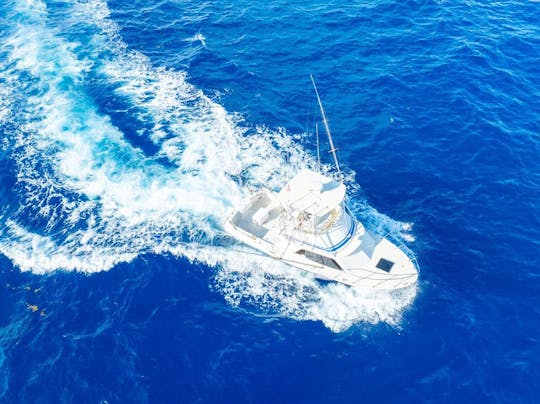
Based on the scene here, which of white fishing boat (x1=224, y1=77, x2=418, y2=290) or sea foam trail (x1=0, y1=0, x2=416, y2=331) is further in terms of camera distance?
sea foam trail (x1=0, y1=0, x2=416, y2=331)

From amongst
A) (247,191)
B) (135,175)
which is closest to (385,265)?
(247,191)

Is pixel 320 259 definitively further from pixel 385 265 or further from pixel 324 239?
pixel 385 265

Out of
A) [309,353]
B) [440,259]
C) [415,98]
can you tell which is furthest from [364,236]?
[415,98]

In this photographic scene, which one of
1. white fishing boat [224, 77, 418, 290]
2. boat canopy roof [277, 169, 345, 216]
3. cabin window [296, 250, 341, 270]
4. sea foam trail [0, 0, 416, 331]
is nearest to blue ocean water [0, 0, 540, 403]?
sea foam trail [0, 0, 416, 331]

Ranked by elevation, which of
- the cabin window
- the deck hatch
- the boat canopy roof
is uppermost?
the boat canopy roof

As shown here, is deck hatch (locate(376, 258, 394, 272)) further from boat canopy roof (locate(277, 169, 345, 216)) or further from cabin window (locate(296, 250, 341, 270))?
boat canopy roof (locate(277, 169, 345, 216))

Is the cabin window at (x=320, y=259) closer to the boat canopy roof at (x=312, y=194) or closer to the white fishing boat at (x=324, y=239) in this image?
the white fishing boat at (x=324, y=239)

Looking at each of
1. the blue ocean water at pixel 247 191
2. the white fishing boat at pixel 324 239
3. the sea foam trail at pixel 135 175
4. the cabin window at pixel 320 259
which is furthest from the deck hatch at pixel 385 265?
the cabin window at pixel 320 259
